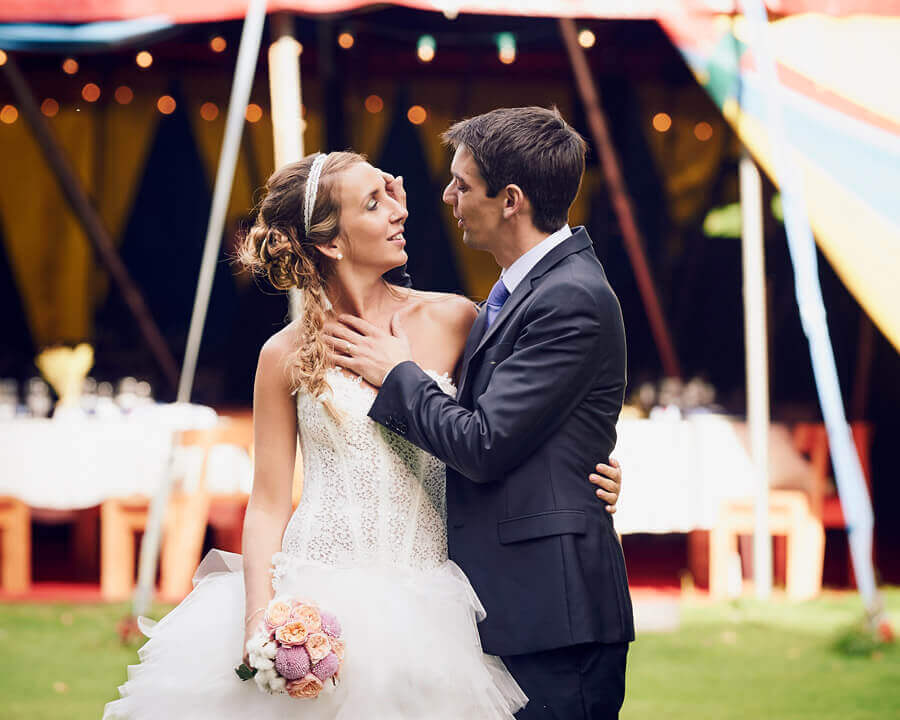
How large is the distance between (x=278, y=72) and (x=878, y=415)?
5668mm

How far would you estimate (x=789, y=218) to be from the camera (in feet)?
14.7

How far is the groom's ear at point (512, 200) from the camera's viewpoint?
83.0 inches

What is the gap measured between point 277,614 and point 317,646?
0.09 m

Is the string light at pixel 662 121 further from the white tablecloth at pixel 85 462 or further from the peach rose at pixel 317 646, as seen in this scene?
the peach rose at pixel 317 646

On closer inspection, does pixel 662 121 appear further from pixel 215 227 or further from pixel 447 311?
pixel 447 311

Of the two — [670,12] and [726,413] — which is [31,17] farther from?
[726,413]

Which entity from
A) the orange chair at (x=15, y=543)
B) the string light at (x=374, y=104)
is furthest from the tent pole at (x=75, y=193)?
the string light at (x=374, y=104)

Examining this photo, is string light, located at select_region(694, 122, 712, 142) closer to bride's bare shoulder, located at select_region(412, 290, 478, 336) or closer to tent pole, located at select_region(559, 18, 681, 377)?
tent pole, located at select_region(559, 18, 681, 377)

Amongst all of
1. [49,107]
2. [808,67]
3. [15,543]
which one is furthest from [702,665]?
[49,107]

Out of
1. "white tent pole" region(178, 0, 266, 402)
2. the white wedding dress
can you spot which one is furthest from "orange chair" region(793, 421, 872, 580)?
the white wedding dress

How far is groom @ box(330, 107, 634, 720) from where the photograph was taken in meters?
1.96

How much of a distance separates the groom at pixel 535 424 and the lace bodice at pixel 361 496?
0.08 m

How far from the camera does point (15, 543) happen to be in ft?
→ 17.6

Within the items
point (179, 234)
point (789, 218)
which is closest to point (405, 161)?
point (179, 234)
